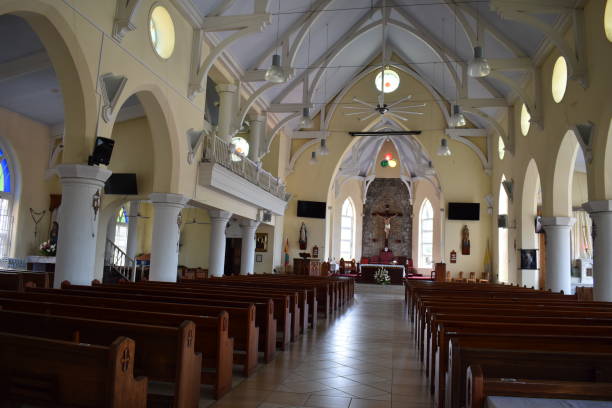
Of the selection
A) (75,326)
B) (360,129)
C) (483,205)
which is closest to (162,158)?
(75,326)

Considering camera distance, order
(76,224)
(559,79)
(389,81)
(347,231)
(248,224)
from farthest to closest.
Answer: (347,231)
(389,81)
(248,224)
(559,79)
(76,224)

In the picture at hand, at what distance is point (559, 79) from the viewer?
1188 centimetres

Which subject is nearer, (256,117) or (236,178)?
(236,178)

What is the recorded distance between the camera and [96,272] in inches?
498

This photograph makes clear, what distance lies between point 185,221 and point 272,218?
388cm

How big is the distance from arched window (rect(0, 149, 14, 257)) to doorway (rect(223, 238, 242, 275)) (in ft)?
29.5

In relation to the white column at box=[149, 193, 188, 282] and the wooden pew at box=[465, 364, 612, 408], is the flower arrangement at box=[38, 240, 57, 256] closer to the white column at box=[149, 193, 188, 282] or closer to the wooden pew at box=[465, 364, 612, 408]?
the white column at box=[149, 193, 188, 282]

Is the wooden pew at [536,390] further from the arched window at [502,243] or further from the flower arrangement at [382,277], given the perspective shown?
the flower arrangement at [382,277]

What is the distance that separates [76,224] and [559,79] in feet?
36.8

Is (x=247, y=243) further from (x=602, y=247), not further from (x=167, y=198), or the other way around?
(x=602, y=247)

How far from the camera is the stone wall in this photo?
2914cm

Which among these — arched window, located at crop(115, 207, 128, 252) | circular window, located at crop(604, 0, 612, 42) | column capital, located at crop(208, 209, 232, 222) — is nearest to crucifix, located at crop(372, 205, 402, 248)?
arched window, located at crop(115, 207, 128, 252)

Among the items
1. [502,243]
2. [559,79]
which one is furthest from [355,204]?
[559,79]

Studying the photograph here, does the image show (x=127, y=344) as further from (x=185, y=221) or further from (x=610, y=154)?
(x=185, y=221)
